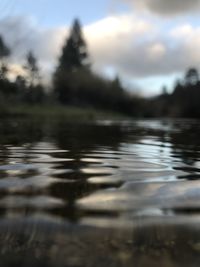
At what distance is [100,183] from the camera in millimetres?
4879

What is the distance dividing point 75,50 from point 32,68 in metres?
15.0

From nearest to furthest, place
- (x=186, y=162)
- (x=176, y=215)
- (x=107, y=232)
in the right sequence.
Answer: (x=107, y=232) → (x=176, y=215) → (x=186, y=162)

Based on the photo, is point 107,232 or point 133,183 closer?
point 107,232

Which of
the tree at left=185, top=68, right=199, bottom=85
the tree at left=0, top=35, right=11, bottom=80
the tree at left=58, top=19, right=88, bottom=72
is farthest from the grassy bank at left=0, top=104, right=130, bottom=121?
the tree at left=185, top=68, right=199, bottom=85

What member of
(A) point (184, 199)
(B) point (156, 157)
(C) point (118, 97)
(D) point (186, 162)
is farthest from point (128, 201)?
(C) point (118, 97)

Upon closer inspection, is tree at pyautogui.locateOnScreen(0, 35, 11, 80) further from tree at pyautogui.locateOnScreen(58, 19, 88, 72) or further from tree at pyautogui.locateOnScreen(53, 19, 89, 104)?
tree at pyautogui.locateOnScreen(58, 19, 88, 72)

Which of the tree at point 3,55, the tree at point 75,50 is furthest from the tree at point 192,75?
the tree at point 3,55

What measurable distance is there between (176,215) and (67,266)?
1.22m

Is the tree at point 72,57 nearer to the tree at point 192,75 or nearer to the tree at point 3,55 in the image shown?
the tree at point 3,55

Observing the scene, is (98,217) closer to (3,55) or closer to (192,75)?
(3,55)

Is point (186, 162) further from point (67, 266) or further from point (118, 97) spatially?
point (118, 97)

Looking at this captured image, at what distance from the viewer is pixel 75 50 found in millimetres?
82688

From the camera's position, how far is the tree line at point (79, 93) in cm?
5419

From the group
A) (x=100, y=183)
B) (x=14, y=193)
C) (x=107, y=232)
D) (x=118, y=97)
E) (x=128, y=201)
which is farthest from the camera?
(x=118, y=97)
